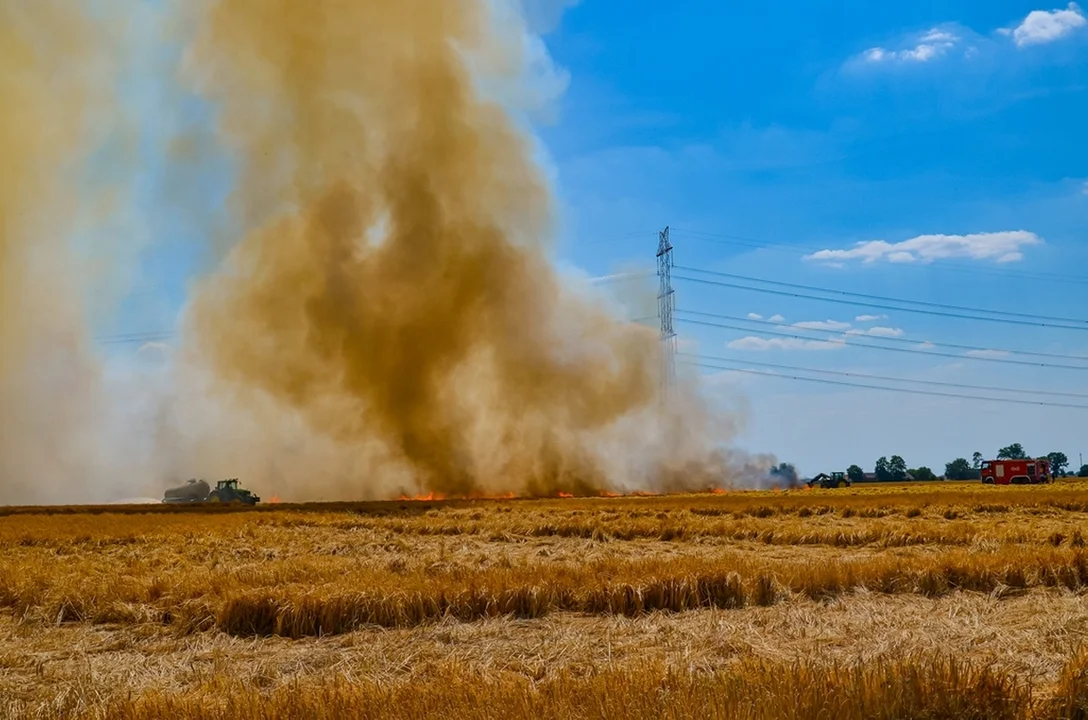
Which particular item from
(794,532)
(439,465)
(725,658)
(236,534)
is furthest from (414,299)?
(725,658)

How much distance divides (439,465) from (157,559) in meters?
53.3

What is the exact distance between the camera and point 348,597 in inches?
461

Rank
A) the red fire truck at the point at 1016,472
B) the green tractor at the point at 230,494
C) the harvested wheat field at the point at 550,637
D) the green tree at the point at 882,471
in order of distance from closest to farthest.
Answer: the harvested wheat field at the point at 550,637
the green tractor at the point at 230,494
the red fire truck at the point at 1016,472
the green tree at the point at 882,471

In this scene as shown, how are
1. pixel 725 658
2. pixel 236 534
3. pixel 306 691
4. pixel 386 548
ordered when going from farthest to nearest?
1. pixel 236 534
2. pixel 386 548
3. pixel 725 658
4. pixel 306 691

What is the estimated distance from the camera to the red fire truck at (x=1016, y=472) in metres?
73.9

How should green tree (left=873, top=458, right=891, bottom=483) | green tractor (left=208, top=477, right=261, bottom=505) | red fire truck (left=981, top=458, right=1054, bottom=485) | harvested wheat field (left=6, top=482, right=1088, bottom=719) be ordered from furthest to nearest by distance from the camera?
green tree (left=873, top=458, right=891, bottom=483) < red fire truck (left=981, top=458, right=1054, bottom=485) < green tractor (left=208, top=477, right=261, bottom=505) < harvested wheat field (left=6, top=482, right=1088, bottom=719)

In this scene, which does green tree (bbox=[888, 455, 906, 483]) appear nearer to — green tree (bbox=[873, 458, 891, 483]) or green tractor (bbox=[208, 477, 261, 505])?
green tree (bbox=[873, 458, 891, 483])

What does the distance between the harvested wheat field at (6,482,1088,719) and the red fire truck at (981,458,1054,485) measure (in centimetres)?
6033

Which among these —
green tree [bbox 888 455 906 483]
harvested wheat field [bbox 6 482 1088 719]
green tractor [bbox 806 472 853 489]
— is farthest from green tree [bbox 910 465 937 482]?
harvested wheat field [bbox 6 482 1088 719]

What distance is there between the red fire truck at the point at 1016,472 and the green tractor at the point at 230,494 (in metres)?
61.3

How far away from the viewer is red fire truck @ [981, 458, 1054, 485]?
73938 millimetres

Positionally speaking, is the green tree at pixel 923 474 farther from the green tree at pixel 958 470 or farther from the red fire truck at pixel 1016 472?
the red fire truck at pixel 1016 472

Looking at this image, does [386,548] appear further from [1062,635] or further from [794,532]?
[1062,635]

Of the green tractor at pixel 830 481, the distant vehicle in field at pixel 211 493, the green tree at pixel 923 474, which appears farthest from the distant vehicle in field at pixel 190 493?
the green tree at pixel 923 474
